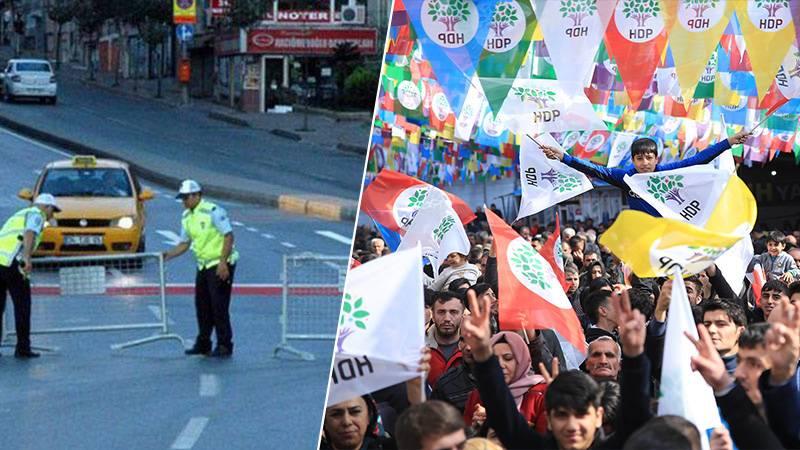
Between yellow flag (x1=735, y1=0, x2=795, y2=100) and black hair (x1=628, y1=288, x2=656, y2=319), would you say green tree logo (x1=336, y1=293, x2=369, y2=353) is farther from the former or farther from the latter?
yellow flag (x1=735, y1=0, x2=795, y2=100)

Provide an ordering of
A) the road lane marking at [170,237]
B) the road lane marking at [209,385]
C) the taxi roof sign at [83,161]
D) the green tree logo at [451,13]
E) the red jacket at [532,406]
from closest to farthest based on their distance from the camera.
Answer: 1. the red jacket at [532,406]
2. the road lane marking at [209,385]
3. the green tree logo at [451,13]
4. the taxi roof sign at [83,161]
5. the road lane marking at [170,237]

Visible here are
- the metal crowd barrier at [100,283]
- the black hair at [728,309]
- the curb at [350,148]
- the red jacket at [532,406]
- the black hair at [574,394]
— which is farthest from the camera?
the curb at [350,148]

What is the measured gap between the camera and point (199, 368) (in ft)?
49.8

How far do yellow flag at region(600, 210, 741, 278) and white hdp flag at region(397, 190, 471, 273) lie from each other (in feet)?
14.7

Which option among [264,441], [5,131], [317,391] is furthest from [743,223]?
[5,131]

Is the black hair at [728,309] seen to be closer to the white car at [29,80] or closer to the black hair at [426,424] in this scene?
the black hair at [426,424]

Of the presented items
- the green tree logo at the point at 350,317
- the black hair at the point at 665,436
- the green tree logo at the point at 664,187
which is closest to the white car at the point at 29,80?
the green tree logo at the point at 664,187

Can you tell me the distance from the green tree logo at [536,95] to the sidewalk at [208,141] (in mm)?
17220

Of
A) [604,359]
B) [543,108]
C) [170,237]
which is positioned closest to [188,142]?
[170,237]

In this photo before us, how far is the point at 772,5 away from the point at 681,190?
21.1ft

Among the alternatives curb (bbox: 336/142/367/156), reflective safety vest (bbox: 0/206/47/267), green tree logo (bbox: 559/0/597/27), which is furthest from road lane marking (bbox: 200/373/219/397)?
curb (bbox: 336/142/367/156)

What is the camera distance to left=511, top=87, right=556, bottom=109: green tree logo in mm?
14766

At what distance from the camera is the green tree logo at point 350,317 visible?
6.51 metres

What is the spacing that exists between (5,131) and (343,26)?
1966cm
